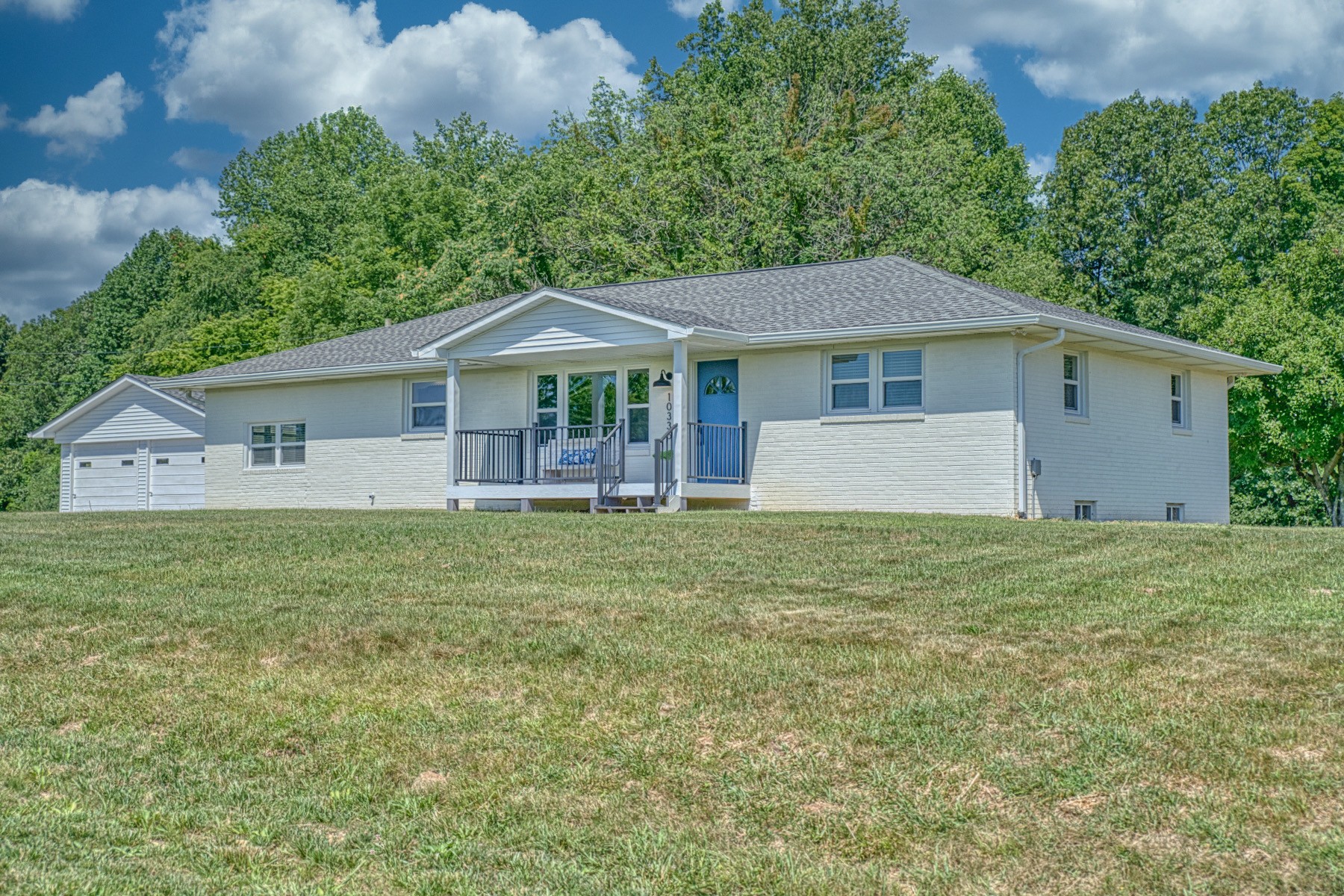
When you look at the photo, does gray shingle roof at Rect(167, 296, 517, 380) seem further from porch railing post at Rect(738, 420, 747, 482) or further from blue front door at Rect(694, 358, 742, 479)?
porch railing post at Rect(738, 420, 747, 482)

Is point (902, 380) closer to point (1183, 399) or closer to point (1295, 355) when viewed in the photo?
point (1183, 399)

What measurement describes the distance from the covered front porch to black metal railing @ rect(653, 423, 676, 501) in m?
0.03

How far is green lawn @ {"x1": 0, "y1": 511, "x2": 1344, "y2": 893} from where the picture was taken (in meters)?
5.64

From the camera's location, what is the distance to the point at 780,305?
856 inches

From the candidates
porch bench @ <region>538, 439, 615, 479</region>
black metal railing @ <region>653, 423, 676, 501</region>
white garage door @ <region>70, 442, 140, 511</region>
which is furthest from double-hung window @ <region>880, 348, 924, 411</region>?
white garage door @ <region>70, 442, 140, 511</region>

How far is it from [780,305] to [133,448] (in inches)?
739

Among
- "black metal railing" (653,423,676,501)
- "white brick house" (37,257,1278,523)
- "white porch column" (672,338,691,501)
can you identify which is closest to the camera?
"white brick house" (37,257,1278,523)

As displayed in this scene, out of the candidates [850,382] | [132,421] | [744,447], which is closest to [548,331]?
[744,447]

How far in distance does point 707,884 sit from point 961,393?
1387 centimetres

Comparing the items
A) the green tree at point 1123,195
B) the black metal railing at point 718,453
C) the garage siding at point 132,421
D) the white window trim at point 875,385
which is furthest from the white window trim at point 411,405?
the green tree at point 1123,195

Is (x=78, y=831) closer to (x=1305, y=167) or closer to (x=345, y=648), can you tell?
(x=345, y=648)

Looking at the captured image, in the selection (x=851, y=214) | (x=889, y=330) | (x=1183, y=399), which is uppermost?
(x=851, y=214)

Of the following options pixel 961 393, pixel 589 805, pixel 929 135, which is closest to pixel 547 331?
pixel 961 393

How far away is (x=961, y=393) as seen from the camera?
1855 cm
